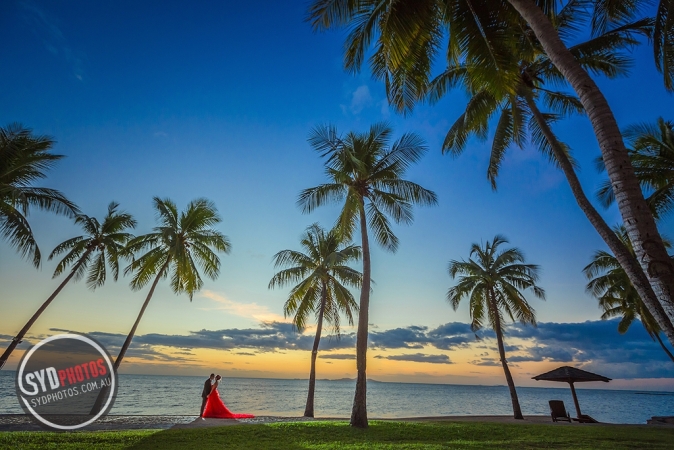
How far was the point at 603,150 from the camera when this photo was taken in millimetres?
4609

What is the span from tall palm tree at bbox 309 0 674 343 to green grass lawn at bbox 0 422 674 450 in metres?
6.42

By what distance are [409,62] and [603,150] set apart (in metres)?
5.26

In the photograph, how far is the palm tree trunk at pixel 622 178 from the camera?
3.79m

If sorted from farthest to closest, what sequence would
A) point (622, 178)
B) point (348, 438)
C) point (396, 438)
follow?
point (396, 438)
point (348, 438)
point (622, 178)

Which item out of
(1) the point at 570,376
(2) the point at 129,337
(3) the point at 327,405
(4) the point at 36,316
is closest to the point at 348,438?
(2) the point at 129,337

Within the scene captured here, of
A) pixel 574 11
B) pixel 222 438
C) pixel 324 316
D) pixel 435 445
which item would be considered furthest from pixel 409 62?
pixel 324 316

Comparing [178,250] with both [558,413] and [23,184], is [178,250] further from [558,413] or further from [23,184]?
[558,413]

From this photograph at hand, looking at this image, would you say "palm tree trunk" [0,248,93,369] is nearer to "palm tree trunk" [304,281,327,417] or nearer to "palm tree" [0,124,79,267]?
"palm tree" [0,124,79,267]

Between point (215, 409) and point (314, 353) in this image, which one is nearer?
point (215, 409)

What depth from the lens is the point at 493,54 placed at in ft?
23.9

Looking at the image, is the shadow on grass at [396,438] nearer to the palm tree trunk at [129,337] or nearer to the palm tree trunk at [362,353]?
the palm tree trunk at [362,353]

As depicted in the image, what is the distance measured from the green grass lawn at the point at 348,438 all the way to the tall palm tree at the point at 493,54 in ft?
21.1

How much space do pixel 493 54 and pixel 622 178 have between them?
416cm

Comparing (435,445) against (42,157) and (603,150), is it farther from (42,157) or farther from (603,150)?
(42,157)
